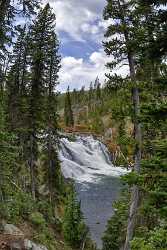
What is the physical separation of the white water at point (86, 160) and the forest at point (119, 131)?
3026 centimetres

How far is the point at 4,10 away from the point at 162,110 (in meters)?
9.57

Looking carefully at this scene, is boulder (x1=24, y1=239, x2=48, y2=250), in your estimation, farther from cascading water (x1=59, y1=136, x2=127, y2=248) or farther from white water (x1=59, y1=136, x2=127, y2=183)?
white water (x1=59, y1=136, x2=127, y2=183)

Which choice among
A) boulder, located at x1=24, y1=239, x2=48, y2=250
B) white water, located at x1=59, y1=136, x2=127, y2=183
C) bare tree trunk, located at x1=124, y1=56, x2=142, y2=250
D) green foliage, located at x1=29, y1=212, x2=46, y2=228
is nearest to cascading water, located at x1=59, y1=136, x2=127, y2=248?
white water, located at x1=59, y1=136, x2=127, y2=183

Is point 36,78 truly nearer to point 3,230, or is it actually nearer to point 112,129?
point 3,230

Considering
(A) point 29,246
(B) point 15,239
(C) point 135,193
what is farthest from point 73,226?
(C) point 135,193

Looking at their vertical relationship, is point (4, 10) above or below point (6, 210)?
above

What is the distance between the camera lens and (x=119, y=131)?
22.1 meters

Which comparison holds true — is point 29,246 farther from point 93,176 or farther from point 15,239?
point 93,176

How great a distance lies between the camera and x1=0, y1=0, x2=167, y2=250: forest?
7906mm

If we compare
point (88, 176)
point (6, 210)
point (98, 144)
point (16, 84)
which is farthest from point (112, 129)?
point (6, 210)

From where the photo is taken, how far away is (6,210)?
1720 centimetres

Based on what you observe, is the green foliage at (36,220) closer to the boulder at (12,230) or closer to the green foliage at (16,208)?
the green foliage at (16,208)

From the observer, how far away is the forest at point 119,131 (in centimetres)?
791

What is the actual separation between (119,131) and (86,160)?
60351mm
